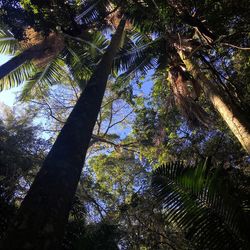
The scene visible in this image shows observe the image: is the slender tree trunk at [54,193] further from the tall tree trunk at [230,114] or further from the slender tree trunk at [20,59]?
the slender tree trunk at [20,59]

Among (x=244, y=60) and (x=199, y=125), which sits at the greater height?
(x=244, y=60)

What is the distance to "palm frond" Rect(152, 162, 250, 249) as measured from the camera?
3.24 meters

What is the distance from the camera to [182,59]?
300 inches

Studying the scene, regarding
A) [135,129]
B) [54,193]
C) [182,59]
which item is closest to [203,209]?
[54,193]

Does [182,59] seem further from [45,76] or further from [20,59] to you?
[45,76]

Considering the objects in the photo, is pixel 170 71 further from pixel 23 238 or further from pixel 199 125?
pixel 23 238

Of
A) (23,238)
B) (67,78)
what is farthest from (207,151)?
(67,78)

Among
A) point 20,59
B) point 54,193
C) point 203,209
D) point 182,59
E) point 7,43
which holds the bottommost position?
point 203,209

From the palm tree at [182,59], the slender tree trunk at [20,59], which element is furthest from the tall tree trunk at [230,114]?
the slender tree trunk at [20,59]

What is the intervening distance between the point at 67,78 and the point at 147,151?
23.1 feet

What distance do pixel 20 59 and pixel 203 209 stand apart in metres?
8.38

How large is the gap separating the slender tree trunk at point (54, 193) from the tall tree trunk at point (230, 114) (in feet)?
8.23

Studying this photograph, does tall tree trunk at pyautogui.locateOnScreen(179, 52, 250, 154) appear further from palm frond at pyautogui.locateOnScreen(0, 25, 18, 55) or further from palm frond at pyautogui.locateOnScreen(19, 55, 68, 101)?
palm frond at pyautogui.locateOnScreen(0, 25, 18, 55)

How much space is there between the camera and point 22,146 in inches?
448
